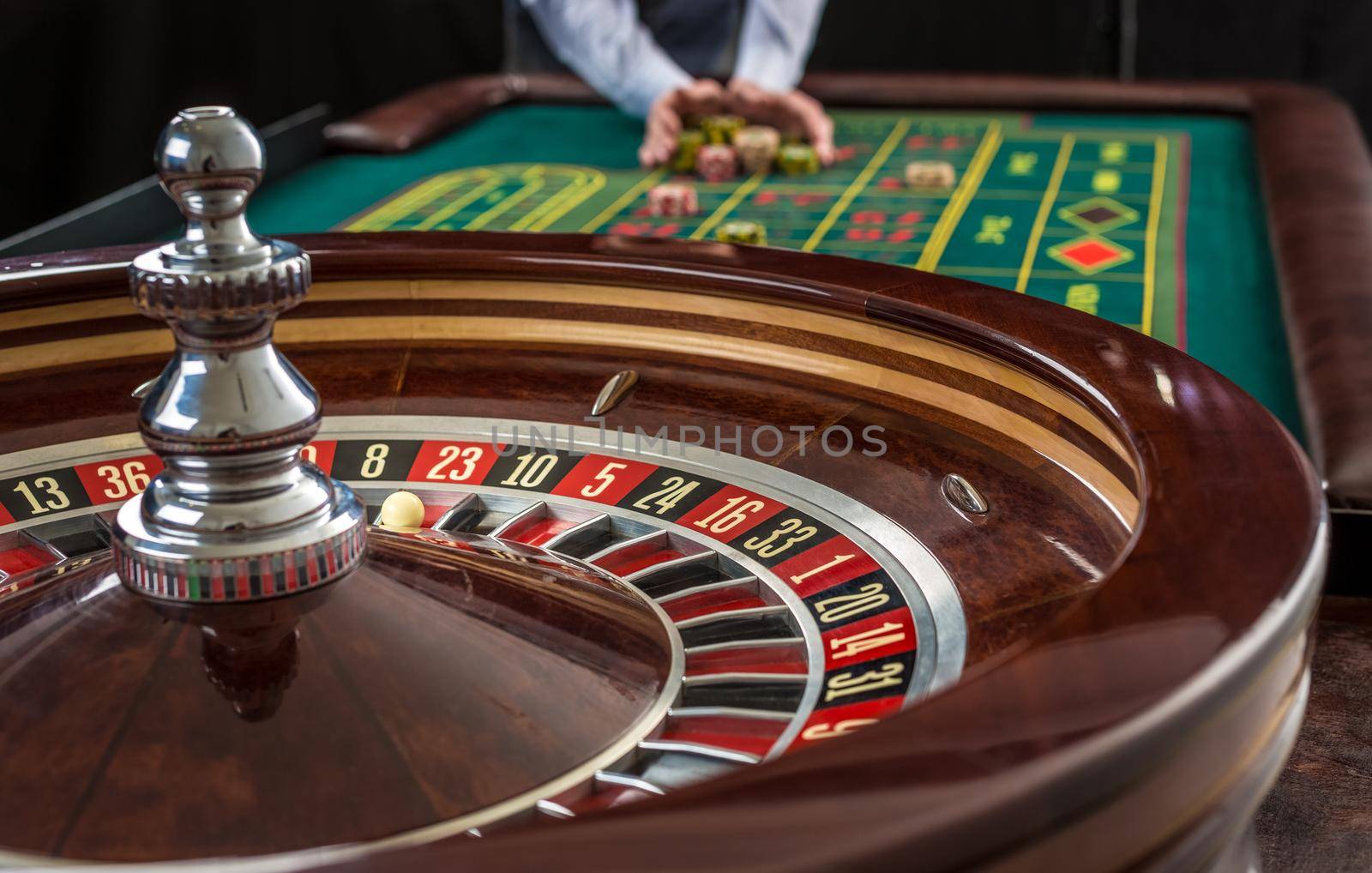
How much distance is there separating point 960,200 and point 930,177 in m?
0.20

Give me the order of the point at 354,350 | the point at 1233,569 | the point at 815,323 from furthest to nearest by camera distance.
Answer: the point at 354,350
the point at 815,323
the point at 1233,569

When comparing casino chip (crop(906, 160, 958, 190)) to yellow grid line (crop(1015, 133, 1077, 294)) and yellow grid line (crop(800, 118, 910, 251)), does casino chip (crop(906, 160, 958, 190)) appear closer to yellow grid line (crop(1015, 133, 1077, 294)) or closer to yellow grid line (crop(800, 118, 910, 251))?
yellow grid line (crop(800, 118, 910, 251))

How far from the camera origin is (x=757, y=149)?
4480 mm

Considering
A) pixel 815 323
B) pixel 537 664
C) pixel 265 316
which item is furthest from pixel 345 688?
pixel 815 323

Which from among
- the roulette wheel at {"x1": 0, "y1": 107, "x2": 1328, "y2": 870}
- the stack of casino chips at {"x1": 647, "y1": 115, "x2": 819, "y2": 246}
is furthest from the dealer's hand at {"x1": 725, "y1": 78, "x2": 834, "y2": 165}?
the roulette wheel at {"x1": 0, "y1": 107, "x2": 1328, "y2": 870}

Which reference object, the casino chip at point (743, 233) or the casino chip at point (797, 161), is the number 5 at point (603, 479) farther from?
the casino chip at point (797, 161)

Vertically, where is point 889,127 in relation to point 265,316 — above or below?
below

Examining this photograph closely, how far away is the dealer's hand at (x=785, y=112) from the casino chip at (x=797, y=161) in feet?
0.30

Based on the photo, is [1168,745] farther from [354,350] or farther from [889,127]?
[889,127]

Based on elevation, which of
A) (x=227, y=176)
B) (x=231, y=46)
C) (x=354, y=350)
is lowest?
(x=231, y=46)

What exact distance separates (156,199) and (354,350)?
2135 mm

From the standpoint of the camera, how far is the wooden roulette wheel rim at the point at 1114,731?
61 cm

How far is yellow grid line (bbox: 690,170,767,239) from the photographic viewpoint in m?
3.69

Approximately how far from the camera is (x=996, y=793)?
2.07 ft
